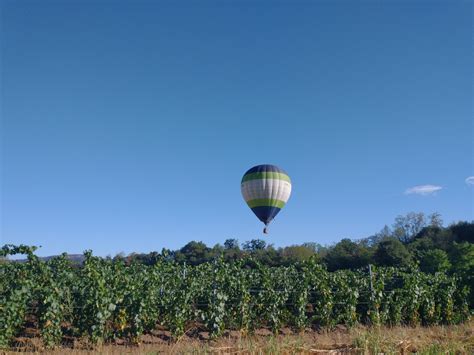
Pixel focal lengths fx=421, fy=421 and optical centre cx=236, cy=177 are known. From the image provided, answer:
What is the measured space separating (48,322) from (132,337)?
198 centimetres

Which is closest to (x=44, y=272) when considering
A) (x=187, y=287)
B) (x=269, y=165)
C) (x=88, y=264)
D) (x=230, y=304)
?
(x=88, y=264)

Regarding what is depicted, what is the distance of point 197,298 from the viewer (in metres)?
11.5

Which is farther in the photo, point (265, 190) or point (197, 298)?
point (265, 190)

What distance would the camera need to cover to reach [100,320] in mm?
9055

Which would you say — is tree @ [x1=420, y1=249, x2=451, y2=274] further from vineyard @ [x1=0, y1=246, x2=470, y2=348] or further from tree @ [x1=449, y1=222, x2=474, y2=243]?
tree @ [x1=449, y1=222, x2=474, y2=243]

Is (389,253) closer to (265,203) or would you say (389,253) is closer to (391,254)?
(391,254)

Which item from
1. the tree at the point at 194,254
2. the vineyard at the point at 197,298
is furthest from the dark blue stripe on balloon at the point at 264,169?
Answer: the tree at the point at 194,254

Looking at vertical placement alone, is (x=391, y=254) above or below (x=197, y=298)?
above

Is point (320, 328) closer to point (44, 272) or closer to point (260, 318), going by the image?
point (260, 318)

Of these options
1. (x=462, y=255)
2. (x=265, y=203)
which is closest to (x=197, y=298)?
(x=265, y=203)

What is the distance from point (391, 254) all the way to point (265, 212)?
2329 centimetres

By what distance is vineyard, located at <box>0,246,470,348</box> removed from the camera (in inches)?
360

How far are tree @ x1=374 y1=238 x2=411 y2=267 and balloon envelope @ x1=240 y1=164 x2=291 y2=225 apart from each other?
21552mm

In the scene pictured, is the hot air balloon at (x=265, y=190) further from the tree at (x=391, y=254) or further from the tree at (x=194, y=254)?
the tree at (x=194, y=254)
